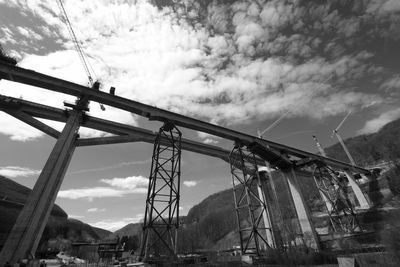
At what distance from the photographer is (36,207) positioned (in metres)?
11.8

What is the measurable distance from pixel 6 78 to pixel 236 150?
20590 millimetres

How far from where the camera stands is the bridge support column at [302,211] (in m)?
21.7

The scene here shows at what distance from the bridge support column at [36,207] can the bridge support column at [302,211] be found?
24.2 metres

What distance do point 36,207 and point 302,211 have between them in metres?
25.5

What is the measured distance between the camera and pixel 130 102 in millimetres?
16266

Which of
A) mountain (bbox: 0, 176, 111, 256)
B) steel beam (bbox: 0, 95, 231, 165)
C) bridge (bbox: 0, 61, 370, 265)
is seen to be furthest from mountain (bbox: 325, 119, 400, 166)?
mountain (bbox: 0, 176, 111, 256)

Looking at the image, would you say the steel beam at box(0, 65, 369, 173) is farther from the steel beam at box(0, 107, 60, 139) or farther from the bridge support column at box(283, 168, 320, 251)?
the bridge support column at box(283, 168, 320, 251)

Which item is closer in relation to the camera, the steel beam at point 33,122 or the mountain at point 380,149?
the steel beam at point 33,122

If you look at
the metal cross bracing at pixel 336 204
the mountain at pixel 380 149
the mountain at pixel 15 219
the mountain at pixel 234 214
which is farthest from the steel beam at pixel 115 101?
the mountain at pixel 234 214

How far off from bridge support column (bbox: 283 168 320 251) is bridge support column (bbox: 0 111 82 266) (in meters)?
24.2

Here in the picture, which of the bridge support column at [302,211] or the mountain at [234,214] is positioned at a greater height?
the mountain at [234,214]

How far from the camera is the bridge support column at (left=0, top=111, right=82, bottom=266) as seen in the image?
10766 mm

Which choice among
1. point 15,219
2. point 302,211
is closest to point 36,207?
point 302,211

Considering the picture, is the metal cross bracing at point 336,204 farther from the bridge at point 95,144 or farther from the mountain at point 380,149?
the mountain at point 380,149
